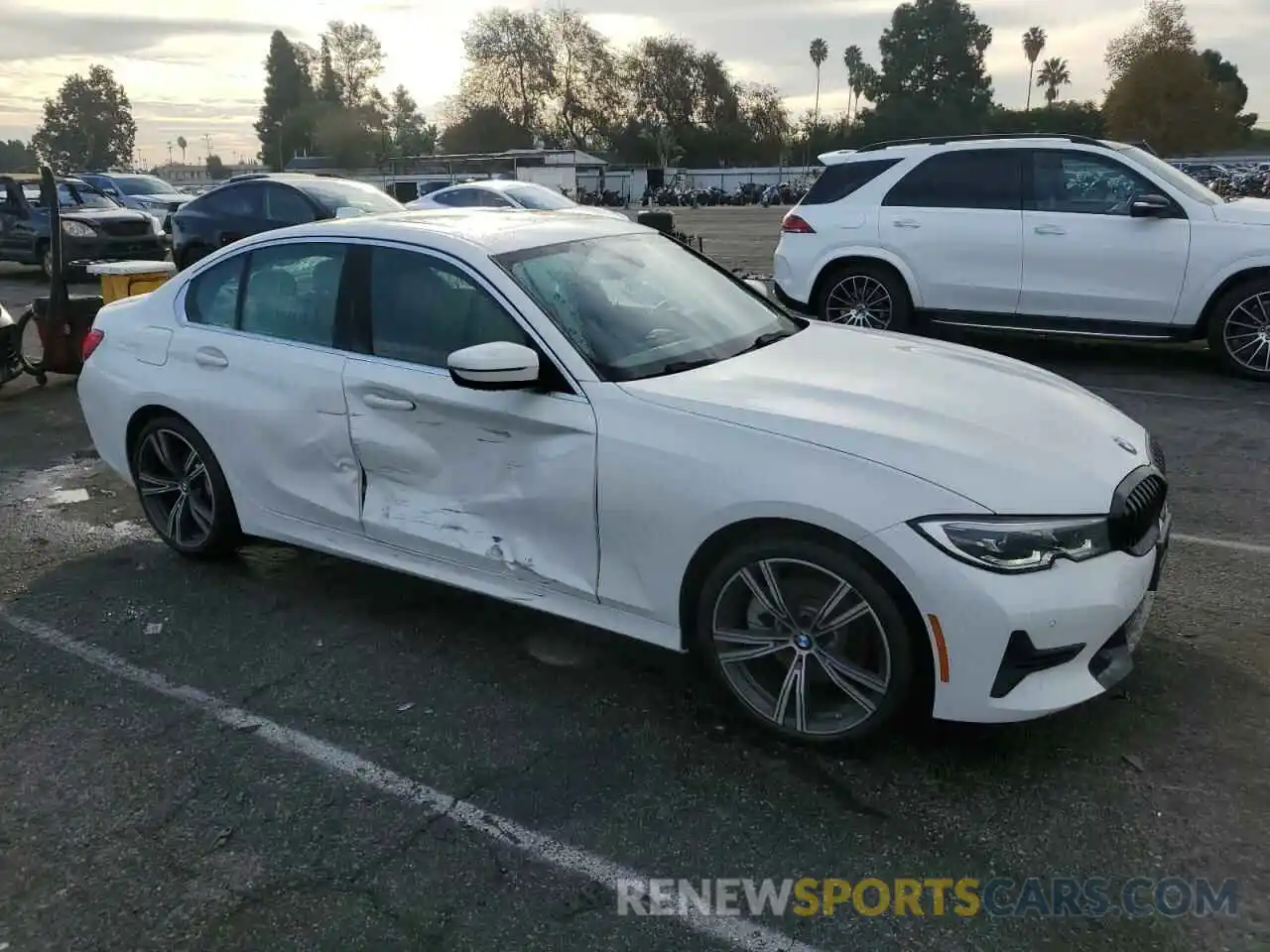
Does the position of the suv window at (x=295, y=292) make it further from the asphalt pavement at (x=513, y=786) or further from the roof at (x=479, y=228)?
the asphalt pavement at (x=513, y=786)

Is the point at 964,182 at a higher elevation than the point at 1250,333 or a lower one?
higher

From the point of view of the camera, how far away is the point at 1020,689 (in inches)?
115

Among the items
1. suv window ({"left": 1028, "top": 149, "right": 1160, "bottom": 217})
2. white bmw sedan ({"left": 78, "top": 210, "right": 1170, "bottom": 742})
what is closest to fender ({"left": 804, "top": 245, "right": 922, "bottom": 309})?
suv window ({"left": 1028, "top": 149, "right": 1160, "bottom": 217})

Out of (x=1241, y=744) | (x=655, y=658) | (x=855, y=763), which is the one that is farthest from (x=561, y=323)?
(x=1241, y=744)

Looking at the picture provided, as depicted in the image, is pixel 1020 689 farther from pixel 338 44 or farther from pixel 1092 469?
pixel 338 44

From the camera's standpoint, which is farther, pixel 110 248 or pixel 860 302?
pixel 110 248

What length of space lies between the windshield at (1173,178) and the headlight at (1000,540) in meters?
6.50

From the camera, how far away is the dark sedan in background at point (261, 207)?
13.0 metres

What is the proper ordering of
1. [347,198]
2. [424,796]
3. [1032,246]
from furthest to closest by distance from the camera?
[347,198] < [1032,246] < [424,796]

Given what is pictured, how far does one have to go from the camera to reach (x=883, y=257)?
910cm

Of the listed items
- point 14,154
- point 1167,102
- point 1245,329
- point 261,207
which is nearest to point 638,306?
point 1245,329

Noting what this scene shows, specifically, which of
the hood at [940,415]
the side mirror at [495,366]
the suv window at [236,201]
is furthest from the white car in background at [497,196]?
the side mirror at [495,366]

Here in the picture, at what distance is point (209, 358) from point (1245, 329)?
7473 millimetres

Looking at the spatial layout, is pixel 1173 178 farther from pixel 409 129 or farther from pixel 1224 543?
pixel 409 129
